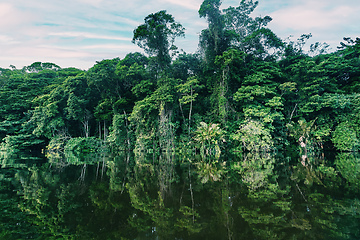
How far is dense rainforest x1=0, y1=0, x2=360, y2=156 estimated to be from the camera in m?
16.9

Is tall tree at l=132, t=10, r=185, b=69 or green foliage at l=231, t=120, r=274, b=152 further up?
tall tree at l=132, t=10, r=185, b=69

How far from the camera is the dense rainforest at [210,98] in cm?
1686

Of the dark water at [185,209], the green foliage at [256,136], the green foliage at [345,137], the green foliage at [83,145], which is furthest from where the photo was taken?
the green foliage at [83,145]

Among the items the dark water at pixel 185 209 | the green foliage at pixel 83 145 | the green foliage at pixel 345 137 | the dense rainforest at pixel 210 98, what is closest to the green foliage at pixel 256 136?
the dense rainforest at pixel 210 98

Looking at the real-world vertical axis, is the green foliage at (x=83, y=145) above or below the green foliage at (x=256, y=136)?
below

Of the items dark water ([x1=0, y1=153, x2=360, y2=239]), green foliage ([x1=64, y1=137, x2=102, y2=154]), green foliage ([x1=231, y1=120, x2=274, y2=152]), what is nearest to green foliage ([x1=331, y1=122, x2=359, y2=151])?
green foliage ([x1=231, y1=120, x2=274, y2=152])

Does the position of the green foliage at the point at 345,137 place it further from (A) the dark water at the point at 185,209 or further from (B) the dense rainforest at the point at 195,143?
(A) the dark water at the point at 185,209

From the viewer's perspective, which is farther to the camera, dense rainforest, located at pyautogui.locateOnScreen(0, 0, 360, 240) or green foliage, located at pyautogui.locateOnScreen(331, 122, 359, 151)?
green foliage, located at pyautogui.locateOnScreen(331, 122, 359, 151)

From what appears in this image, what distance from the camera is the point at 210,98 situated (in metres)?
19.8

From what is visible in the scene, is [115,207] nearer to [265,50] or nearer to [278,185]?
[278,185]

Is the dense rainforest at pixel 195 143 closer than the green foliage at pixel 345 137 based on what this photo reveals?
Yes

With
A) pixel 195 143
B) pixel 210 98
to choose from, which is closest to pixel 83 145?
pixel 195 143

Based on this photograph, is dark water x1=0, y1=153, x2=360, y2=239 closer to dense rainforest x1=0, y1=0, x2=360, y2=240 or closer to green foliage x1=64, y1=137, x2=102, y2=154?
dense rainforest x1=0, y1=0, x2=360, y2=240

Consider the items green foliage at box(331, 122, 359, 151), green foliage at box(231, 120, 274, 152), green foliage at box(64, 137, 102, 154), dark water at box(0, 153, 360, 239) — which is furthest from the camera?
green foliage at box(64, 137, 102, 154)
